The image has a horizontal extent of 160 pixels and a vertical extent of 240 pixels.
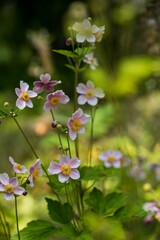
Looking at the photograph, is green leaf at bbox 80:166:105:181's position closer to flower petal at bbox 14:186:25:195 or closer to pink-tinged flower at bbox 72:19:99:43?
flower petal at bbox 14:186:25:195

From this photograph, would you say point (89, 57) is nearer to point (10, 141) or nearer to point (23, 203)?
point (23, 203)

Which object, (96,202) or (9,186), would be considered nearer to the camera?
(9,186)

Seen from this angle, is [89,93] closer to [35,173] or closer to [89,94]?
[89,94]

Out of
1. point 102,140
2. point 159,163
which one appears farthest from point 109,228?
point 102,140

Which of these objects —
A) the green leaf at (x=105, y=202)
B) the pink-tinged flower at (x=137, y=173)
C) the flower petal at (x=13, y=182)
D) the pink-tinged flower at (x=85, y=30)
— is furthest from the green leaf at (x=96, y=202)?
the pink-tinged flower at (x=137, y=173)

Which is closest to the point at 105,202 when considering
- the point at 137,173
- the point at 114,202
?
the point at 114,202

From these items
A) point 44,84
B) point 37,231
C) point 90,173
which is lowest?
point 37,231

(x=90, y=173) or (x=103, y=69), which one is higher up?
(x=103, y=69)

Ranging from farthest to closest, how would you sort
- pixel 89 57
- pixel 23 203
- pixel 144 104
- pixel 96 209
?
1. pixel 144 104
2. pixel 23 203
3. pixel 89 57
4. pixel 96 209
